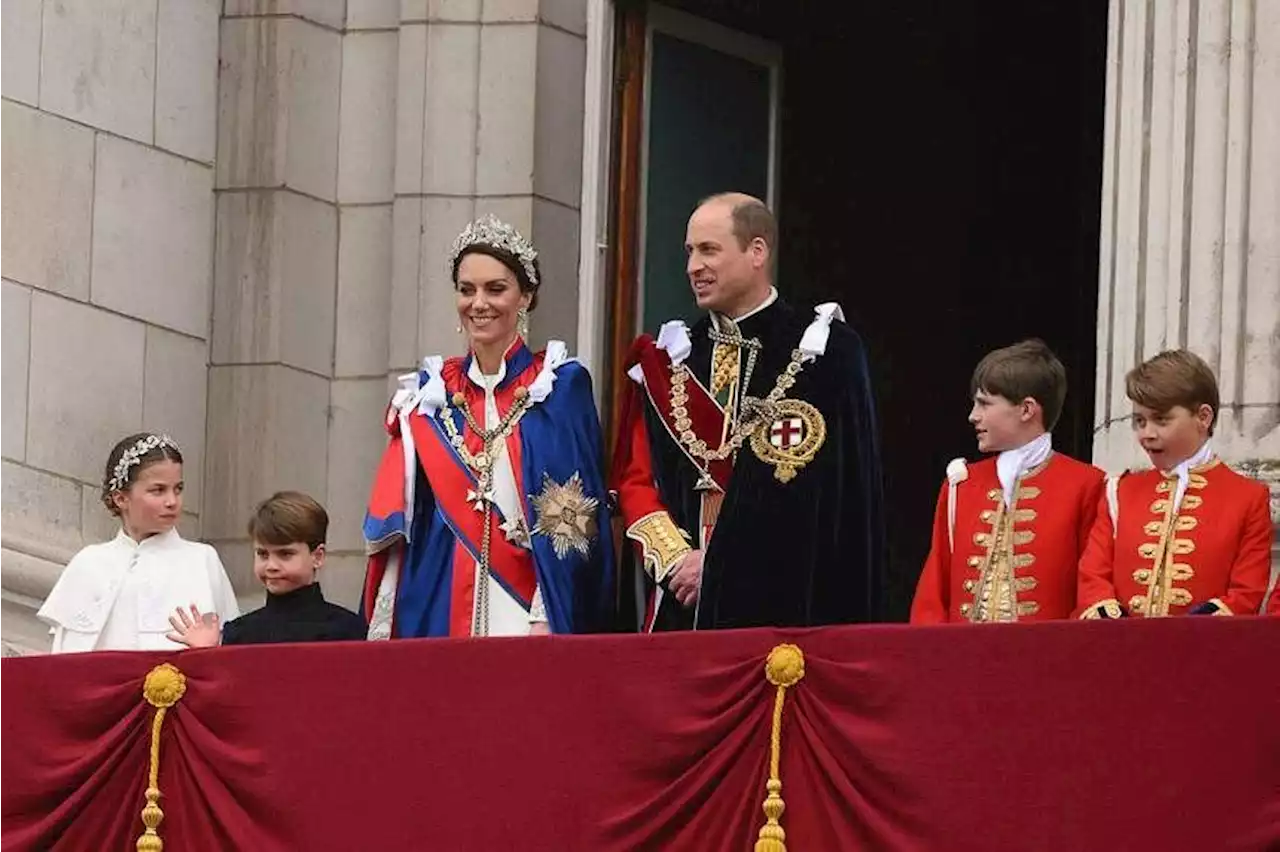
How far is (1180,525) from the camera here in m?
10.3

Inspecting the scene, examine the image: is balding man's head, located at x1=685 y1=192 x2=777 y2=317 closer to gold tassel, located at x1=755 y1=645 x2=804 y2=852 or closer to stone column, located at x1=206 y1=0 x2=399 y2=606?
gold tassel, located at x1=755 y1=645 x2=804 y2=852

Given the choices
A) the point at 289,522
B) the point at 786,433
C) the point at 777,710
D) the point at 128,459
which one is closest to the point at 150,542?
the point at 128,459

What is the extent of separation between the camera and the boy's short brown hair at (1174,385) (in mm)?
10297

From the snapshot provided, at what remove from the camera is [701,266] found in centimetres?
1097

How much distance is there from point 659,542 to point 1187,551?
1501mm

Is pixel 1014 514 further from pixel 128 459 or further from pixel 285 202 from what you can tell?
pixel 285 202

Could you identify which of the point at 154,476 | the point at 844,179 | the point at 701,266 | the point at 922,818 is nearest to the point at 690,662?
the point at 922,818

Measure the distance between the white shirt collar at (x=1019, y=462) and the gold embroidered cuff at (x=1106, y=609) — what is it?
549mm

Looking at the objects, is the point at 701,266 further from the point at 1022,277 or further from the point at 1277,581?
the point at 1022,277

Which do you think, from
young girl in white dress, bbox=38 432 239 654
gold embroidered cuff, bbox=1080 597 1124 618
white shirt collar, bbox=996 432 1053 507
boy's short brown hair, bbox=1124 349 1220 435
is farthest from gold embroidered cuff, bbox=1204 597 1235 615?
young girl in white dress, bbox=38 432 239 654

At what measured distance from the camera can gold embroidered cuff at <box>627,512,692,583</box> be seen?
10805mm

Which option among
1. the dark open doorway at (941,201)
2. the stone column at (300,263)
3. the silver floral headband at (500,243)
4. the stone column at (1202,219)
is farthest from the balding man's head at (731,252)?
the dark open doorway at (941,201)

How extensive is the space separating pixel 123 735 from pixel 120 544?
1336 millimetres

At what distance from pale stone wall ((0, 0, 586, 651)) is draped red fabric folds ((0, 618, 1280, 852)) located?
3177 mm
